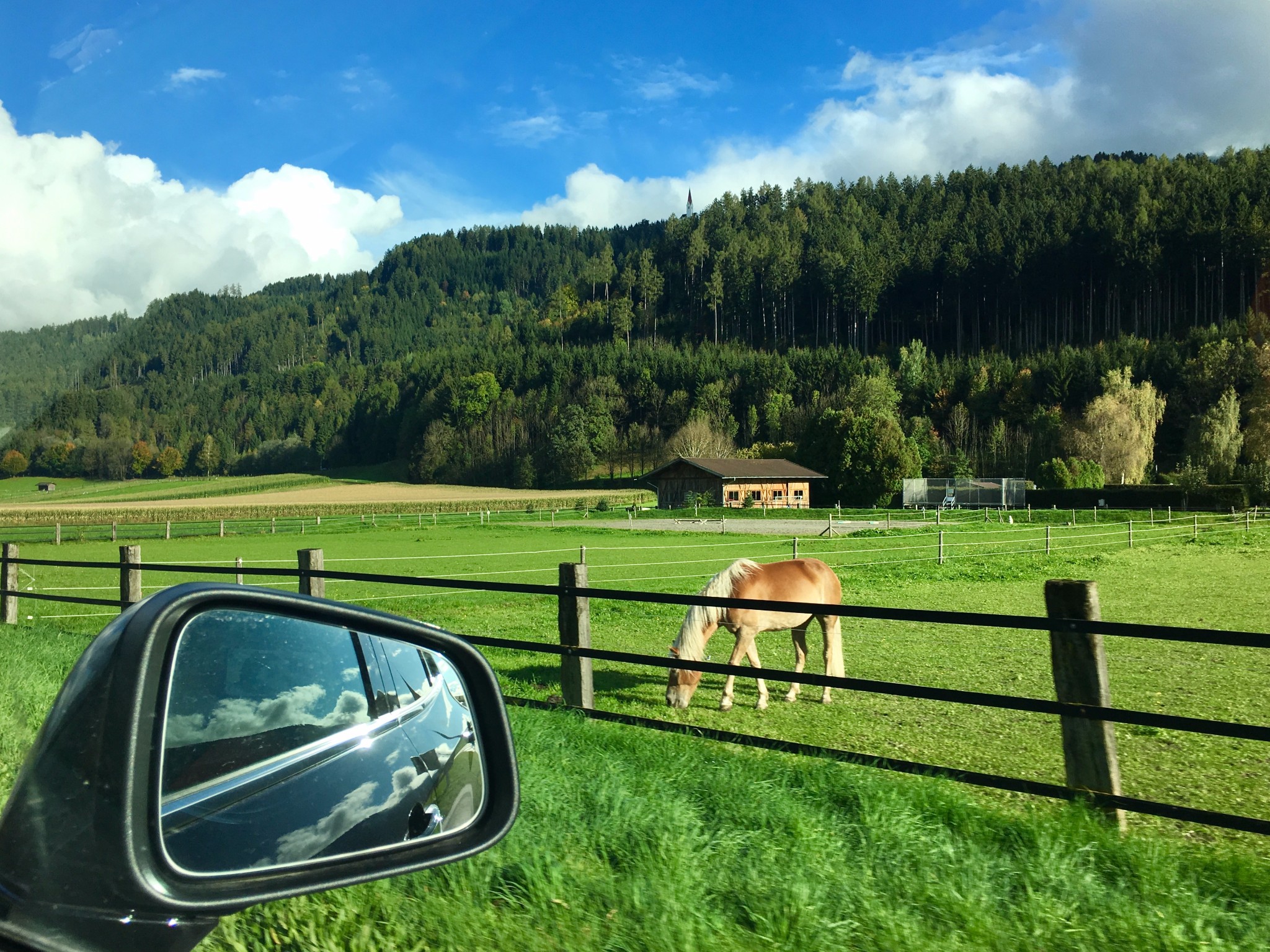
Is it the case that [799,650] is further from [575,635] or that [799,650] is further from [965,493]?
[965,493]

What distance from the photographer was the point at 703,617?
787cm

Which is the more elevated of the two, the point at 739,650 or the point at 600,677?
the point at 739,650

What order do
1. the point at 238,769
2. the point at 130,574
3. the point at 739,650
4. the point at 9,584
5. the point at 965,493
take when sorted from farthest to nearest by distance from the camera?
the point at 965,493, the point at 9,584, the point at 130,574, the point at 739,650, the point at 238,769

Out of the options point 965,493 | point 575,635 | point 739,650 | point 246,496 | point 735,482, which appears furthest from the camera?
point 246,496

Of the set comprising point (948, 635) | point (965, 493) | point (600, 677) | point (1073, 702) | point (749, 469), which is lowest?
point (948, 635)

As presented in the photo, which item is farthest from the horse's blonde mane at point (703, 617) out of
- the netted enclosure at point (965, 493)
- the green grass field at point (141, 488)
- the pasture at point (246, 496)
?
the green grass field at point (141, 488)

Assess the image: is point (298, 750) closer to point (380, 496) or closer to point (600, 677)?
point (600, 677)

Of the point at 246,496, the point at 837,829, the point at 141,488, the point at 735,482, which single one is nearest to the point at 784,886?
the point at 837,829

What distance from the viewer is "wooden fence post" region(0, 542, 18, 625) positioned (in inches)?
467

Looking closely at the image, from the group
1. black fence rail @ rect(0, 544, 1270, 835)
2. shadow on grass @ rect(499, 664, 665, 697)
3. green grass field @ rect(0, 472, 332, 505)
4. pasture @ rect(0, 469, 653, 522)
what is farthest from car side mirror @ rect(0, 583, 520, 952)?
green grass field @ rect(0, 472, 332, 505)

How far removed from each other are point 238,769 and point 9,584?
42.7 feet

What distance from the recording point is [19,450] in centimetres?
11269

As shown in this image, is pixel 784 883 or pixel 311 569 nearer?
pixel 784 883

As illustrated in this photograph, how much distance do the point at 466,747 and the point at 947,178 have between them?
18206 cm
